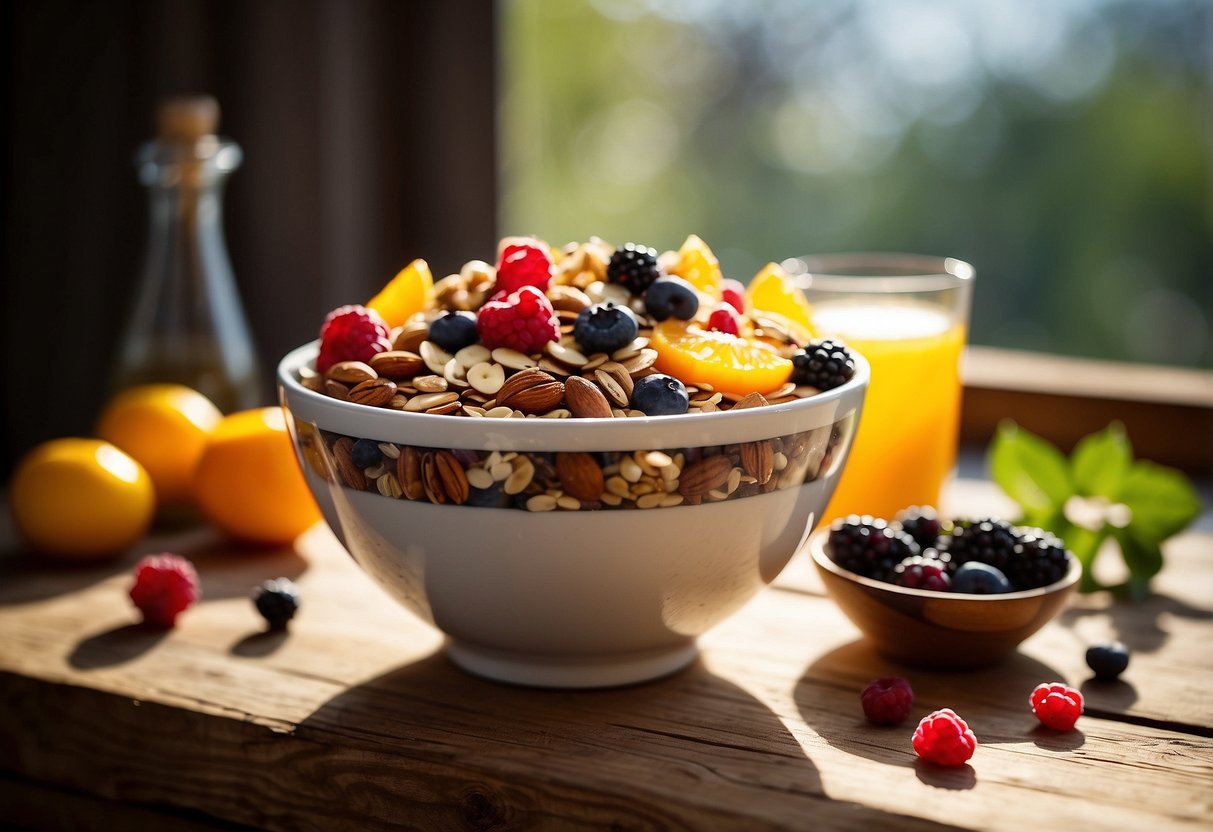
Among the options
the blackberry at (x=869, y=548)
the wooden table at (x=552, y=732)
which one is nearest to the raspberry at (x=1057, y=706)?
the wooden table at (x=552, y=732)

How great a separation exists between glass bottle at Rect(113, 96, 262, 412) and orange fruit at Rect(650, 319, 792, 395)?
0.69m

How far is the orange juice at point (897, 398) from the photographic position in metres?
1.08

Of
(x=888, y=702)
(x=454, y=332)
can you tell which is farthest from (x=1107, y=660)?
(x=454, y=332)


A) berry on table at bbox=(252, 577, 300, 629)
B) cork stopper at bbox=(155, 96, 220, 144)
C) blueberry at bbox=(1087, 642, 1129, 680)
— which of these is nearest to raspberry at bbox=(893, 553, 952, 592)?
blueberry at bbox=(1087, 642, 1129, 680)

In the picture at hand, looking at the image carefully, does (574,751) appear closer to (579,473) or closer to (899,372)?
(579,473)

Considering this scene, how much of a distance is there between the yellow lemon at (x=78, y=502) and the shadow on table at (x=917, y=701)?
0.62 metres

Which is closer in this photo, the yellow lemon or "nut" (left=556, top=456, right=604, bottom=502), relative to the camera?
"nut" (left=556, top=456, right=604, bottom=502)

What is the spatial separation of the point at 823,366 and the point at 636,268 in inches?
5.9

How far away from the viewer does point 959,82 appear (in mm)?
3871

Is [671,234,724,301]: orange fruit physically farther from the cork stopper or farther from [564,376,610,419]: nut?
the cork stopper

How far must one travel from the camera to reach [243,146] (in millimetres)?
A: 1818

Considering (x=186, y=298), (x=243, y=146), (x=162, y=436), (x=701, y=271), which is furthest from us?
(x=243, y=146)

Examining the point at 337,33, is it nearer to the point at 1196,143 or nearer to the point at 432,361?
the point at 432,361

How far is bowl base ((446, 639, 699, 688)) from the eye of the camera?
78 cm
